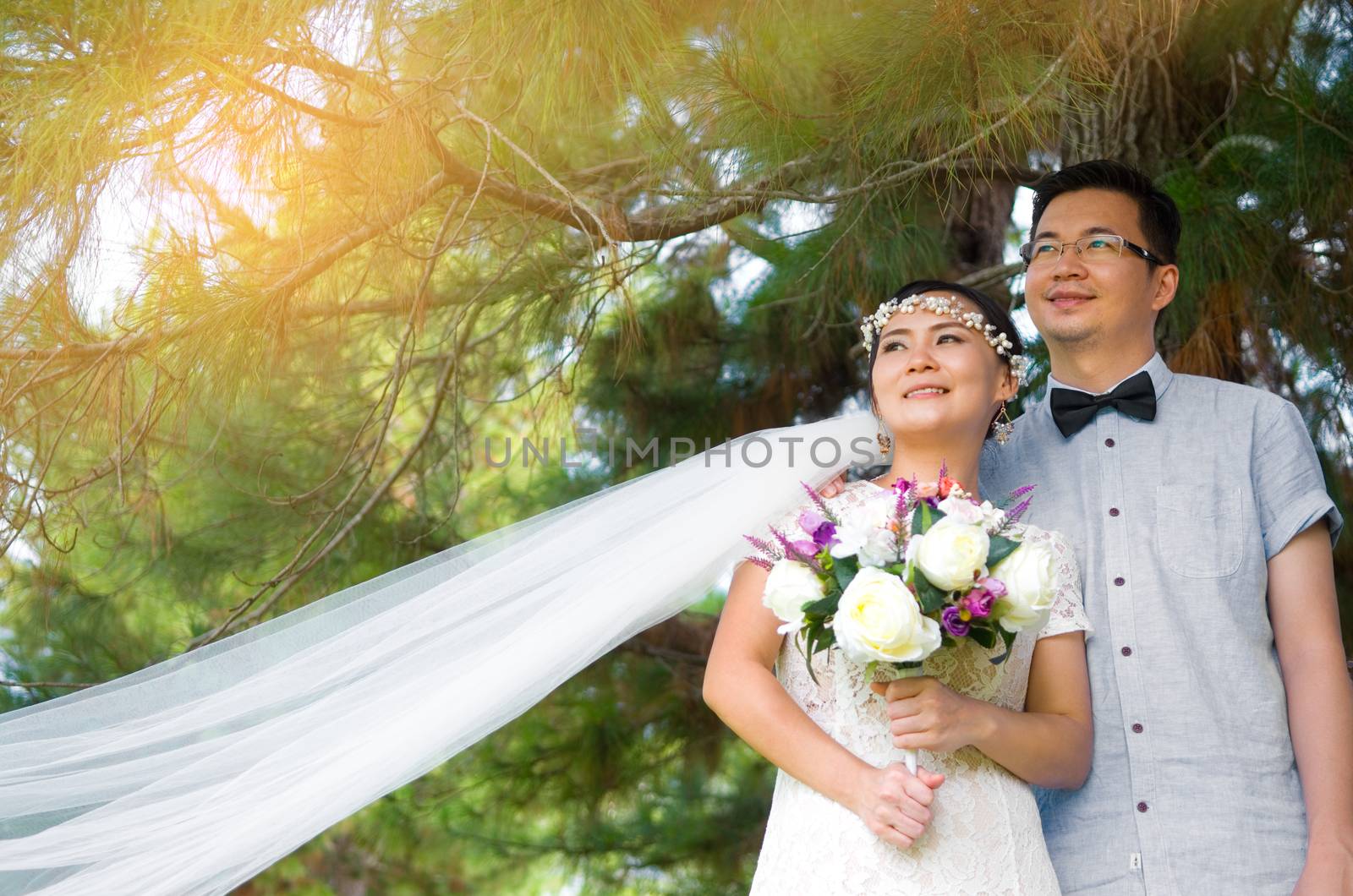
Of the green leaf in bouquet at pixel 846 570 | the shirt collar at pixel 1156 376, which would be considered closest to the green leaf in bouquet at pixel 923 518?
the green leaf in bouquet at pixel 846 570

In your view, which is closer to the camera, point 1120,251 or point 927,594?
point 927,594

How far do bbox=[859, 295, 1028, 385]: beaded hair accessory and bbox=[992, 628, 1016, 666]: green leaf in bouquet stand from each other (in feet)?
1.96

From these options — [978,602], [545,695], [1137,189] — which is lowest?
[545,695]

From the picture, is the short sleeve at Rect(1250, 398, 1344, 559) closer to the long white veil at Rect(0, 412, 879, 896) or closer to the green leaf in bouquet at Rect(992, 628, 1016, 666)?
the green leaf in bouquet at Rect(992, 628, 1016, 666)

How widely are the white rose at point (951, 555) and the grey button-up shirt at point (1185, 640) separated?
2.26 feet

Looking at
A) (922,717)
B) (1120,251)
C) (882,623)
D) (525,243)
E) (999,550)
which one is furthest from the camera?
(525,243)

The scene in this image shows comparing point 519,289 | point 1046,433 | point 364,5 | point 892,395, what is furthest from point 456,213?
point 1046,433

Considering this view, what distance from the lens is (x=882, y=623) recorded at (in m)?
1.76

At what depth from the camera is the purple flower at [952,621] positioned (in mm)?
1828

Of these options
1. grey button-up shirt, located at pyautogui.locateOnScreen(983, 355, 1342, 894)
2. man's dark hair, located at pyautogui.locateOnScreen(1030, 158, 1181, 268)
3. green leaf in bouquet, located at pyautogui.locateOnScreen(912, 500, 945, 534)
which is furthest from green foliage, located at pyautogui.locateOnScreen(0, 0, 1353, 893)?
green leaf in bouquet, located at pyautogui.locateOnScreen(912, 500, 945, 534)

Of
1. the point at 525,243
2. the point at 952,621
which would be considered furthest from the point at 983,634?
the point at 525,243

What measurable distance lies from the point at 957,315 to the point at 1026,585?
740mm

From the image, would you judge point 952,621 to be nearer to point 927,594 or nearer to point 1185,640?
point 927,594

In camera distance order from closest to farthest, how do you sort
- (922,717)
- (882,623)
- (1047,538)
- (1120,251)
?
(882,623)
(922,717)
(1047,538)
(1120,251)
